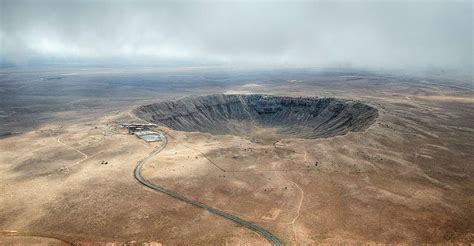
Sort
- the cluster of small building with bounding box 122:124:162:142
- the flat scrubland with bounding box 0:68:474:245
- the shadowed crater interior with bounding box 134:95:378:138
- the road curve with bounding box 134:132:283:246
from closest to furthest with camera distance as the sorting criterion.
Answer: the road curve with bounding box 134:132:283:246 < the flat scrubland with bounding box 0:68:474:245 < the cluster of small building with bounding box 122:124:162:142 < the shadowed crater interior with bounding box 134:95:378:138

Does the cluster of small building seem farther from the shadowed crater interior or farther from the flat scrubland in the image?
the shadowed crater interior

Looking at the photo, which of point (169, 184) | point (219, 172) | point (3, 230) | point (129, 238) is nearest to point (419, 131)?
point (219, 172)

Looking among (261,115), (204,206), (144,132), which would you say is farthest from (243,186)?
(261,115)

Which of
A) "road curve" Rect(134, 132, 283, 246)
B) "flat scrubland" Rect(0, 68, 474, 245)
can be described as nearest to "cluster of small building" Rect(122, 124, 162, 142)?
"flat scrubland" Rect(0, 68, 474, 245)

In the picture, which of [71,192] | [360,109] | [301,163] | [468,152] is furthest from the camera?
[360,109]

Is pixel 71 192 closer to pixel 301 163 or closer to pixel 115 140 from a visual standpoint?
pixel 115 140

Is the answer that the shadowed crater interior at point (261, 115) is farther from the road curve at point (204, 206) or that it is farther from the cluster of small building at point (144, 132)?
the road curve at point (204, 206)

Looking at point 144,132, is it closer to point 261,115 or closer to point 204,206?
point 204,206
